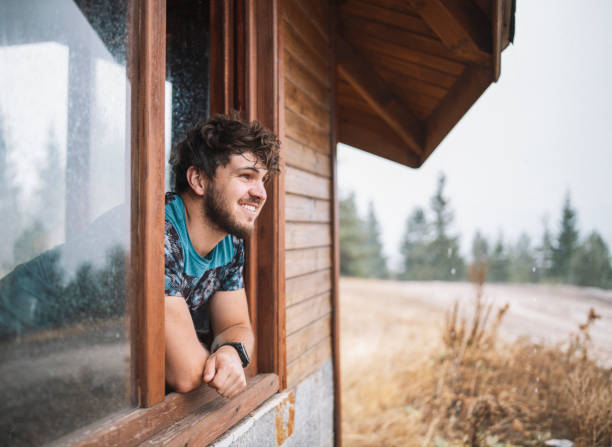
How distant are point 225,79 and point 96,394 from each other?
1.42 m

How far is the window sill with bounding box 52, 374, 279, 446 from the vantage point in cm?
104

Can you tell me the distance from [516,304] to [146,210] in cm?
1260

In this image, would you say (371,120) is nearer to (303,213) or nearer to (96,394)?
(303,213)

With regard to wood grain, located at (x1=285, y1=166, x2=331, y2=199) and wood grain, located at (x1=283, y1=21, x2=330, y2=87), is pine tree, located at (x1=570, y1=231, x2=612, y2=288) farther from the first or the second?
wood grain, located at (x1=283, y1=21, x2=330, y2=87)

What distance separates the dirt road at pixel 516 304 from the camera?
891cm

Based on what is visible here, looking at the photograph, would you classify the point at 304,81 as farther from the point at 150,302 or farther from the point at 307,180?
the point at 150,302

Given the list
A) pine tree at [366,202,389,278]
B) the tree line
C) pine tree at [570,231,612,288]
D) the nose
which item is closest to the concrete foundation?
the nose

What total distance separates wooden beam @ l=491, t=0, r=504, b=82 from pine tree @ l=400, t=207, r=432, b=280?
26.7m

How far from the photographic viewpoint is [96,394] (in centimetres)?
107

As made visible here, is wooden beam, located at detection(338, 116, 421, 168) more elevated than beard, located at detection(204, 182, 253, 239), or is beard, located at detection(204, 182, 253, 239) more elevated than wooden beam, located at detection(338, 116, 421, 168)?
wooden beam, located at detection(338, 116, 421, 168)

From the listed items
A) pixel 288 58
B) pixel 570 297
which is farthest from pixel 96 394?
pixel 570 297

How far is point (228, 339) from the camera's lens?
1533mm

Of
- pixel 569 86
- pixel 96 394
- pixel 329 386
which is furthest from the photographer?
pixel 569 86

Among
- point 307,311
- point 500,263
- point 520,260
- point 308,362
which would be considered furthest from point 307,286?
point 520,260
